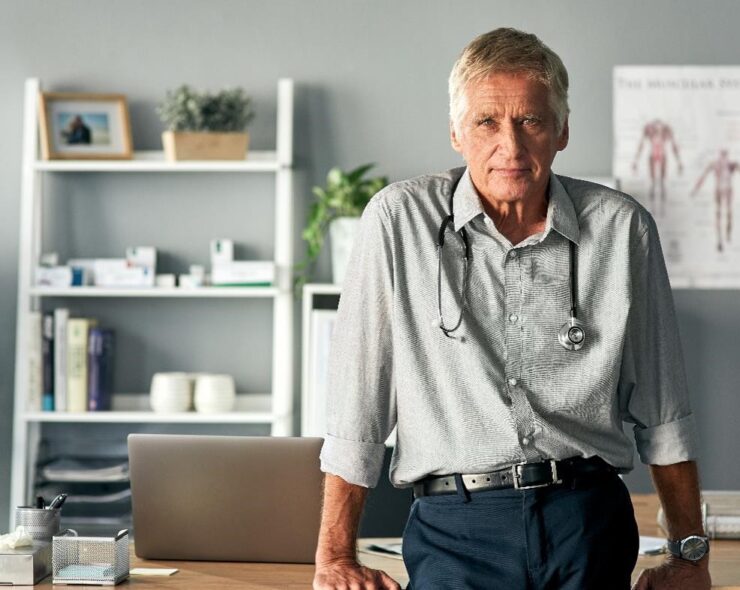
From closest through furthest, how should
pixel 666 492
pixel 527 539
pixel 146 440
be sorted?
pixel 527 539 → pixel 666 492 → pixel 146 440

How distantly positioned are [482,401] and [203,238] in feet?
8.91

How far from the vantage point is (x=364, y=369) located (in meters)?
1.78

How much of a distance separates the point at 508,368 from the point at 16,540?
966 mm

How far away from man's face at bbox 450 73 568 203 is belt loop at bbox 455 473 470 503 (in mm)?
451

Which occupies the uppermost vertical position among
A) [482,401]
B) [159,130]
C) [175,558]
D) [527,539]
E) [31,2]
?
[31,2]

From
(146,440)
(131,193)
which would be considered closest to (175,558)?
(146,440)

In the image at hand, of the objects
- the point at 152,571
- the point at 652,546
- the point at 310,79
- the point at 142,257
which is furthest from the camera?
the point at 310,79

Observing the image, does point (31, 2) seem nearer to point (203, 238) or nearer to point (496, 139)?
point (203, 238)

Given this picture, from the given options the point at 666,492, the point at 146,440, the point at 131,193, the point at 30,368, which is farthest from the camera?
the point at 131,193

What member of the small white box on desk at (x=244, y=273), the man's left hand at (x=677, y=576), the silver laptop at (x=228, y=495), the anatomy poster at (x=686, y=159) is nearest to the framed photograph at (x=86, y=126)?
the small white box on desk at (x=244, y=273)

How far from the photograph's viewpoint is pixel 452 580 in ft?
5.59

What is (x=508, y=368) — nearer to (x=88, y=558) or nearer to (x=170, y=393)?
(x=88, y=558)

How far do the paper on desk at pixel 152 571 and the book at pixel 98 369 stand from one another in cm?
201

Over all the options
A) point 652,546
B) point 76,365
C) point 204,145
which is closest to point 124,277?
point 76,365
